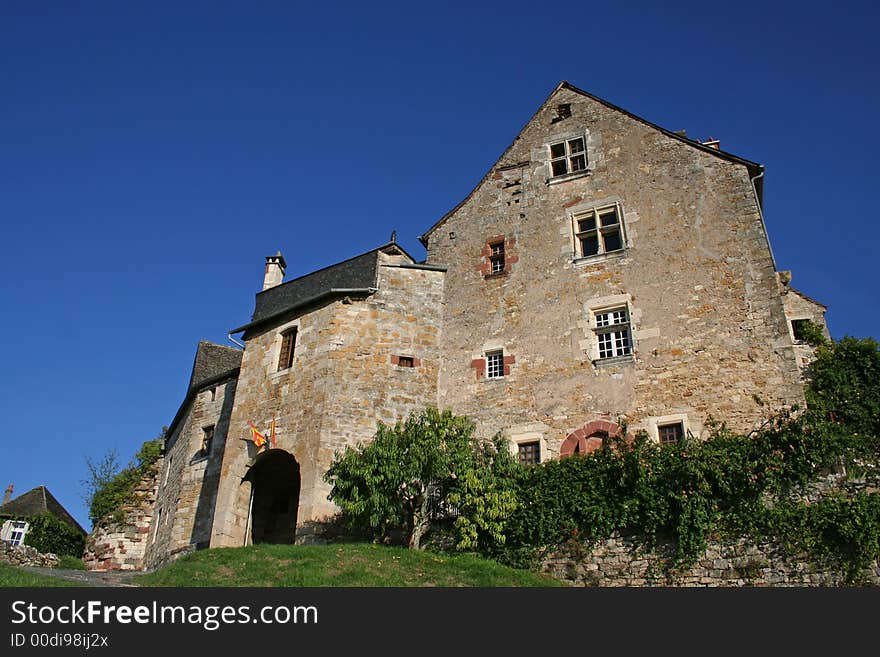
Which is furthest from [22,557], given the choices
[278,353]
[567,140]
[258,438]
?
[567,140]

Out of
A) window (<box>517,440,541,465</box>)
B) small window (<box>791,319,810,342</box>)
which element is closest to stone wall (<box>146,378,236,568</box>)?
window (<box>517,440,541,465</box>)

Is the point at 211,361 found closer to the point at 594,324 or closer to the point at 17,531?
the point at 17,531

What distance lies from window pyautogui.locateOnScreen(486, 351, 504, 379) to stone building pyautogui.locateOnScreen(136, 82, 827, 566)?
4cm

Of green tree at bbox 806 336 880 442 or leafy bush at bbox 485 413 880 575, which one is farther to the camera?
green tree at bbox 806 336 880 442

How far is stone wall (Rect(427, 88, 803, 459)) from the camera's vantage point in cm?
1577

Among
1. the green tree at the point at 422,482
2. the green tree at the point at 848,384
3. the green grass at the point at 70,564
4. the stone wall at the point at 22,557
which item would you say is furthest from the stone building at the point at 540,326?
the green grass at the point at 70,564

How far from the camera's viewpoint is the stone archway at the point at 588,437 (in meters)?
16.1

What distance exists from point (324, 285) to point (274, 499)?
5.76 m

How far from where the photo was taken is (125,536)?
24844mm

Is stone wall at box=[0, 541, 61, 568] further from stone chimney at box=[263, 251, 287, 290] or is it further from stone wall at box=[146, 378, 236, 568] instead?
stone chimney at box=[263, 251, 287, 290]

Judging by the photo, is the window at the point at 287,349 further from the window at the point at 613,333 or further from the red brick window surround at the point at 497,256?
the window at the point at 613,333
